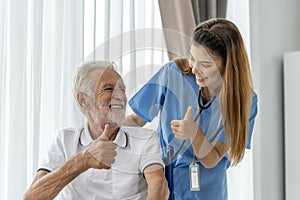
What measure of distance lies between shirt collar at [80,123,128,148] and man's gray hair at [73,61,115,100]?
0.10 metres

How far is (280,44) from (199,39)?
1.51 m

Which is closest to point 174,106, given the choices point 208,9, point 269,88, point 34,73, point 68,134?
point 68,134

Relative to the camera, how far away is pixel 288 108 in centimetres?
300

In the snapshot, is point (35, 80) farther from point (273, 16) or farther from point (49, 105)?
point (273, 16)

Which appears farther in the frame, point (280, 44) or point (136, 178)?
point (280, 44)

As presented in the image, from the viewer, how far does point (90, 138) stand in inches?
64.3

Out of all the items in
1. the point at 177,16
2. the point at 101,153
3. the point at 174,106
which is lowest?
the point at 101,153

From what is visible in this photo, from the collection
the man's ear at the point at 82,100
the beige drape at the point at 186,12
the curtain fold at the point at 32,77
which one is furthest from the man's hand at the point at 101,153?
the beige drape at the point at 186,12

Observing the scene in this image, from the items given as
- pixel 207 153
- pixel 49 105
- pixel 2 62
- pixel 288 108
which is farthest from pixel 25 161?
pixel 288 108

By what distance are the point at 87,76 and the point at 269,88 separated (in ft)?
5.32

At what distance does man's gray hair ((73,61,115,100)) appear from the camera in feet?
5.19

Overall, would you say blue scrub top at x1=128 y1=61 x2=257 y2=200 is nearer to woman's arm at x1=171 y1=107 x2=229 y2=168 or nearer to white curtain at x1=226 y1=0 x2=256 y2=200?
woman's arm at x1=171 y1=107 x2=229 y2=168

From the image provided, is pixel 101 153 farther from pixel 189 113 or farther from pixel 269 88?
pixel 269 88

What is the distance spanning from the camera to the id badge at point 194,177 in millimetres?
1782
